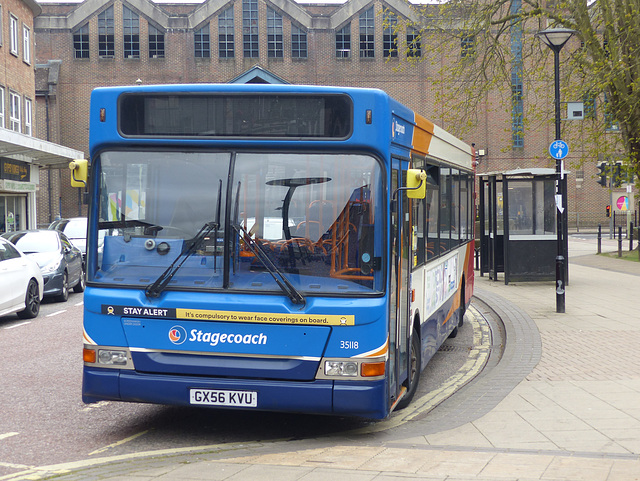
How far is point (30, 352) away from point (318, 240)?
612cm

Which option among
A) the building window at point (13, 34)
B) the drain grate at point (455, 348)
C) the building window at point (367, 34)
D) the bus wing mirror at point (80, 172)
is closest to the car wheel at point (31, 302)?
the drain grate at point (455, 348)

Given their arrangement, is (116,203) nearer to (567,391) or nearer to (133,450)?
(133,450)

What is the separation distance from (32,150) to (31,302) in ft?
47.7

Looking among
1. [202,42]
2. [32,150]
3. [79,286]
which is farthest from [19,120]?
[202,42]

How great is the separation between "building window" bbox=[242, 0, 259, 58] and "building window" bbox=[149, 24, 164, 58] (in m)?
5.40

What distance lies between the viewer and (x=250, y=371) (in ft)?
18.9

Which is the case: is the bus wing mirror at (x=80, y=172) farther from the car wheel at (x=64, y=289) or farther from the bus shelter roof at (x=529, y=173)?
the bus shelter roof at (x=529, y=173)

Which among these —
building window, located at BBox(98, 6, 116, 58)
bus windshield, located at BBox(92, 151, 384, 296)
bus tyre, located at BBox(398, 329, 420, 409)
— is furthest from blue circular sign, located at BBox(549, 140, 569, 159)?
building window, located at BBox(98, 6, 116, 58)

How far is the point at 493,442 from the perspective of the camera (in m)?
5.97

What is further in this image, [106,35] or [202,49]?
[202,49]

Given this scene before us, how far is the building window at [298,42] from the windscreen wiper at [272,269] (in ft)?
166

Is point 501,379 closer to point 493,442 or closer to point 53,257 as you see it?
point 493,442

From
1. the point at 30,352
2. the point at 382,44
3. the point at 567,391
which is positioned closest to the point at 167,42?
the point at 382,44

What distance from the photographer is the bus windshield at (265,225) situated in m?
5.78
